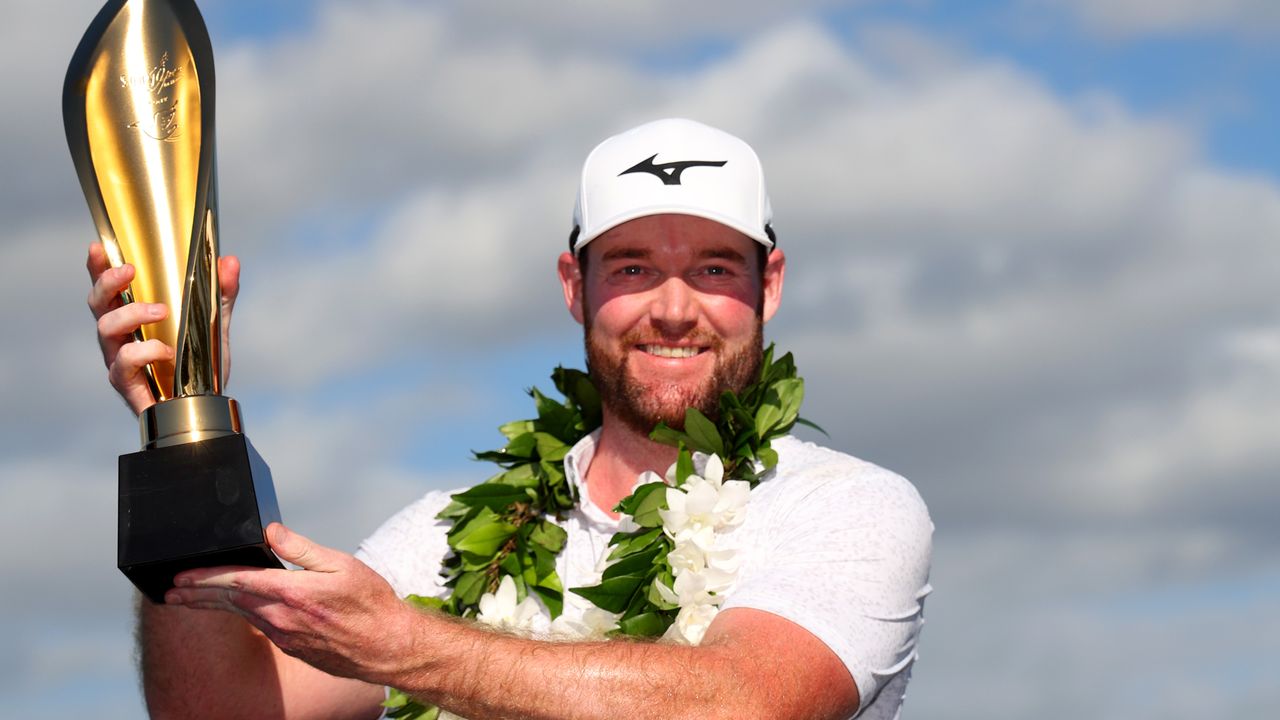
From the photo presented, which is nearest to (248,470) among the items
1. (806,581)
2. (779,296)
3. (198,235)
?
(198,235)

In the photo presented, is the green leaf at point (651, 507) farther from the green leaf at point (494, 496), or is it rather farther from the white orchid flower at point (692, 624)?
the green leaf at point (494, 496)

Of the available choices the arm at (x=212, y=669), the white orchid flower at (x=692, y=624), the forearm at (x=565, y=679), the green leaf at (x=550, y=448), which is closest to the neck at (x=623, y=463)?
the green leaf at (x=550, y=448)

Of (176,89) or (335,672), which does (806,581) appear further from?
(176,89)

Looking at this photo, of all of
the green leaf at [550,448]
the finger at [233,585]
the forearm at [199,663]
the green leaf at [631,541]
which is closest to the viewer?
the finger at [233,585]

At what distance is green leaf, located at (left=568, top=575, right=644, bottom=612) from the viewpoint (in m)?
4.98

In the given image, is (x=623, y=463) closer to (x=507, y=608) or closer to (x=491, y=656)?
(x=507, y=608)

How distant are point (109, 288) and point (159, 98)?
23.2 inches

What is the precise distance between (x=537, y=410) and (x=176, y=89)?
7.42 feet

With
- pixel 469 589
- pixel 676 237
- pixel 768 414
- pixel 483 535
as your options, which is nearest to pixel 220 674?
pixel 469 589

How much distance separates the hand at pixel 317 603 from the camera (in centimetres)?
354

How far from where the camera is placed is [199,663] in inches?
196

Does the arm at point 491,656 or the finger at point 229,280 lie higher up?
the finger at point 229,280

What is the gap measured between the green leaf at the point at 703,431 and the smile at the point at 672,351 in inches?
10.2

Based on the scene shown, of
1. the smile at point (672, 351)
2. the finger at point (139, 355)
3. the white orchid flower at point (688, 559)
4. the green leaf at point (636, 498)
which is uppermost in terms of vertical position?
the smile at point (672, 351)
